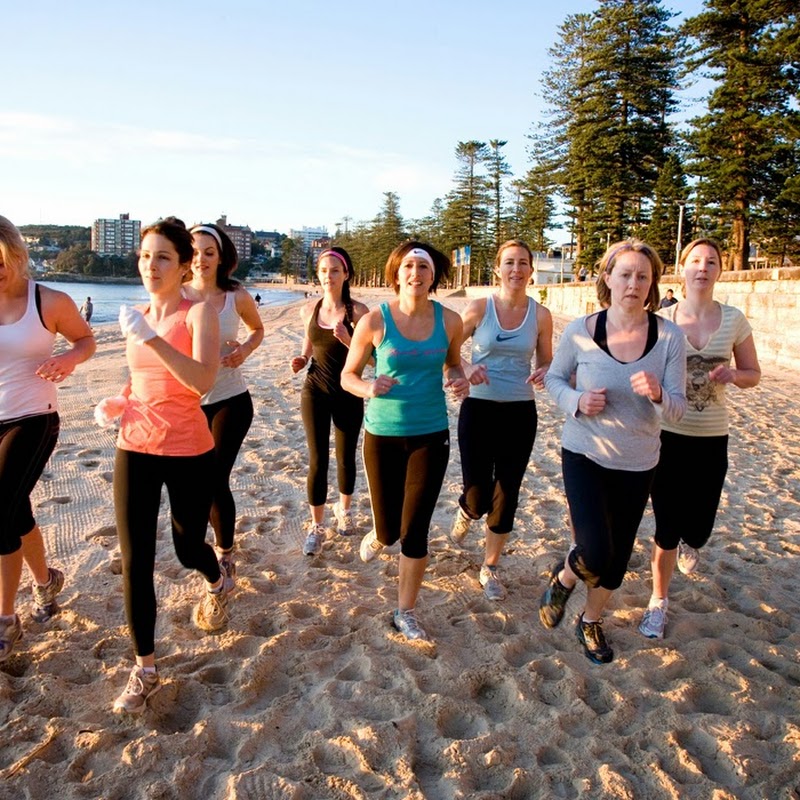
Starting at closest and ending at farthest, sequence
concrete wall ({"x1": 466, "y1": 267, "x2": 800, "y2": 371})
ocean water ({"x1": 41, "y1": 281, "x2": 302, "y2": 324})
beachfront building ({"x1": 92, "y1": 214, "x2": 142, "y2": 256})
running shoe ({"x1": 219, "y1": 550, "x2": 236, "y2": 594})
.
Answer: running shoe ({"x1": 219, "y1": 550, "x2": 236, "y2": 594}) < concrete wall ({"x1": 466, "y1": 267, "x2": 800, "y2": 371}) < ocean water ({"x1": 41, "y1": 281, "x2": 302, "y2": 324}) < beachfront building ({"x1": 92, "y1": 214, "x2": 142, "y2": 256})

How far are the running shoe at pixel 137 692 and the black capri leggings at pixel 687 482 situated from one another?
238cm

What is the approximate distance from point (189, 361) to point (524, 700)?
6.16 ft

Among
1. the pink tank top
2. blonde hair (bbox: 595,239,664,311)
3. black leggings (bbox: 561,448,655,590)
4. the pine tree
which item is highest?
the pine tree

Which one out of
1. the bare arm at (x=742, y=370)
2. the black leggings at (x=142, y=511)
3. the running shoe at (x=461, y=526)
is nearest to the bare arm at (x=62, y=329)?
the black leggings at (x=142, y=511)

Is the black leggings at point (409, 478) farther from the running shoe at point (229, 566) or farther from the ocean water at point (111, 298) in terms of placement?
the ocean water at point (111, 298)

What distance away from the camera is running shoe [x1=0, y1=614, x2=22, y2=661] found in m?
2.77

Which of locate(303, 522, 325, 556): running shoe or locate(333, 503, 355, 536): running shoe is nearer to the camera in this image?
locate(303, 522, 325, 556): running shoe

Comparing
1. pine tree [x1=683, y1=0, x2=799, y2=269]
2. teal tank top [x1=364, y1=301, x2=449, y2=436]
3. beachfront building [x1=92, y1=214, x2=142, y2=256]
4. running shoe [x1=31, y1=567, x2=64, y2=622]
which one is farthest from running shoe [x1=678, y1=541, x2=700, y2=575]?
beachfront building [x1=92, y1=214, x2=142, y2=256]

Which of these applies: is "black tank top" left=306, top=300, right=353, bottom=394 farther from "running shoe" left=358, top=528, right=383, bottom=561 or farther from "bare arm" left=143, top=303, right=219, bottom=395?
"bare arm" left=143, top=303, right=219, bottom=395

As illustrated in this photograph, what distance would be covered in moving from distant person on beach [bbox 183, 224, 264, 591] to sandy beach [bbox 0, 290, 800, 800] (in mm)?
392

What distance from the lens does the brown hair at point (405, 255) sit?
3146 millimetres

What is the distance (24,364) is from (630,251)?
260cm

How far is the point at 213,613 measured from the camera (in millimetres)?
3117

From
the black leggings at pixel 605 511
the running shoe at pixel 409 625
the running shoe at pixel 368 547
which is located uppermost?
the black leggings at pixel 605 511
